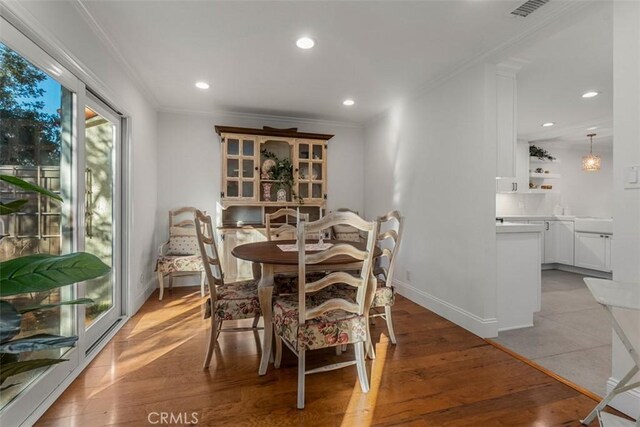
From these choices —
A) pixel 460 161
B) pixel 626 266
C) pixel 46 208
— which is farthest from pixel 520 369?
pixel 46 208

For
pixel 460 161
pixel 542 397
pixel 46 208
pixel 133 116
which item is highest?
pixel 133 116

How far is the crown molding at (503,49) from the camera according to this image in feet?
6.50

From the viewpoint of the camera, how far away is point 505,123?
8.87 ft

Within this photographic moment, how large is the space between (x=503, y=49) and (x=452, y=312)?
7.48 feet

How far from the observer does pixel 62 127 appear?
2.02m

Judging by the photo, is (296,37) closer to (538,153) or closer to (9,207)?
(9,207)

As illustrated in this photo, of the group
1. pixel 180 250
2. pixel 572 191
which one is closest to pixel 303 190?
pixel 180 250

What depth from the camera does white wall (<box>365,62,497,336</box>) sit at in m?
2.64

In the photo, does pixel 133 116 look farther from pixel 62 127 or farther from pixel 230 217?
pixel 230 217

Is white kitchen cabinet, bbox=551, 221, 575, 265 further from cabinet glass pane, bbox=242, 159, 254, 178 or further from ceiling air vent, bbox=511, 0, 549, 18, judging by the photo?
cabinet glass pane, bbox=242, 159, 254, 178

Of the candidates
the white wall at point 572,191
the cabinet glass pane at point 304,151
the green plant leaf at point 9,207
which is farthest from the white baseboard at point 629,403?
the white wall at point 572,191

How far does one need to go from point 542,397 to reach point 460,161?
6.18 ft

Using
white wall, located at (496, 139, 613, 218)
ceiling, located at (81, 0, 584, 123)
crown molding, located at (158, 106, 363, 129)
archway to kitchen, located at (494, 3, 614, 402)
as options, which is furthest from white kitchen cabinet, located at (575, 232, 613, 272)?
crown molding, located at (158, 106, 363, 129)

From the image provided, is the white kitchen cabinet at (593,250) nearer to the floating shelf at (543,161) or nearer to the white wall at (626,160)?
the floating shelf at (543,161)
